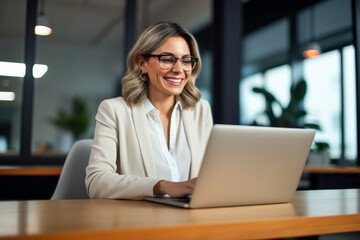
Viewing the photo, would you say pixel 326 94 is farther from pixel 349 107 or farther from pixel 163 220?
pixel 163 220

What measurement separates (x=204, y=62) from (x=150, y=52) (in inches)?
278

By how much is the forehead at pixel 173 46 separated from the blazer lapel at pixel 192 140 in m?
0.28

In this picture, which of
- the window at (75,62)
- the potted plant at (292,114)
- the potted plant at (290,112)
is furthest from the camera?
the window at (75,62)

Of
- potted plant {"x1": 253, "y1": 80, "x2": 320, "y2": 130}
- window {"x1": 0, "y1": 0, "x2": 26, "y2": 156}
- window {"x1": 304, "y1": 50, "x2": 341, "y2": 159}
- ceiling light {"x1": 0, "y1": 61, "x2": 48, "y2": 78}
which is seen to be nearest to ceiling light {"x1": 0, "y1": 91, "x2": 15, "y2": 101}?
window {"x1": 0, "y1": 0, "x2": 26, "y2": 156}

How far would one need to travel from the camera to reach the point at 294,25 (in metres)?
6.12

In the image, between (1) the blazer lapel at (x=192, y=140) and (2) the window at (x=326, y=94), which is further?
(2) the window at (x=326, y=94)

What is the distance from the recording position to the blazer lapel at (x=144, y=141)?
5.26 feet

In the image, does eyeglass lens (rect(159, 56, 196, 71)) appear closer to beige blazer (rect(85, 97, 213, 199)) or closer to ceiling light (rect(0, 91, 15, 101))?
beige blazer (rect(85, 97, 213, 199))

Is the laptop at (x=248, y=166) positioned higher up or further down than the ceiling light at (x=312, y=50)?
further down

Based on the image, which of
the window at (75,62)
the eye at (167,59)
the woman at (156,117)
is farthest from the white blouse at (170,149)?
the window at (75,62)

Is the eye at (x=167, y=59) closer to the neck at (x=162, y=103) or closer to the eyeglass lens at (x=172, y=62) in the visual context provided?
the eyeglass lens at (x=172, y=62)

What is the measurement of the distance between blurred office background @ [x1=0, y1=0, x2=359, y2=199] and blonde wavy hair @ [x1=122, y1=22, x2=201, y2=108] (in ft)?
5.25

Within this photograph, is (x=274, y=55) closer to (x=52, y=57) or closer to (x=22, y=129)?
(x=52, y=57)

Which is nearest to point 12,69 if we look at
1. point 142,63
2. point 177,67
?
point 142,63
